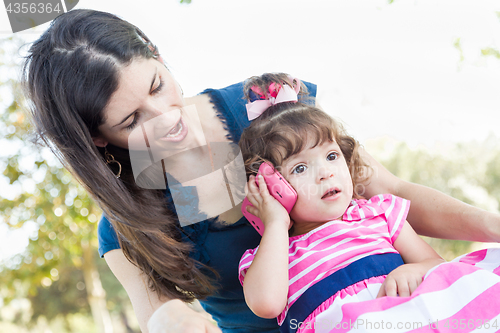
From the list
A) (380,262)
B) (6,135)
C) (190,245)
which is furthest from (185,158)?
(6,135)

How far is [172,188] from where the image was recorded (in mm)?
1558

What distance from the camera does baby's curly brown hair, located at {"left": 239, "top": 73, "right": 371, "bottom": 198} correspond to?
4.41 ft

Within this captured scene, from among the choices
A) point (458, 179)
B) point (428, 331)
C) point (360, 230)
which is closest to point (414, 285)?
point (428, 331)

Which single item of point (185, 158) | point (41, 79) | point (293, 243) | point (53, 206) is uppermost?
point (41, 79)

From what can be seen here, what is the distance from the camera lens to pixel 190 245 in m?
1.50

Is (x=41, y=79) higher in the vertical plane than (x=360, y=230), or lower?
higher

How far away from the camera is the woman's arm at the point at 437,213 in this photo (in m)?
1.21

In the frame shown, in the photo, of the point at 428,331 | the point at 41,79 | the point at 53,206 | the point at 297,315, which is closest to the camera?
the point at 428,331

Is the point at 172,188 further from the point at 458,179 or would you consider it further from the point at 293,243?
the point at 458,179

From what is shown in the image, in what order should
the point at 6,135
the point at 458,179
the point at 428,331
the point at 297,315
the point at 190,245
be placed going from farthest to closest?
the point at 458,179, the point at 6,135, the point at 190,245, the point at 297,315, the point at 428,331

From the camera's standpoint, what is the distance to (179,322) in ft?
2.65

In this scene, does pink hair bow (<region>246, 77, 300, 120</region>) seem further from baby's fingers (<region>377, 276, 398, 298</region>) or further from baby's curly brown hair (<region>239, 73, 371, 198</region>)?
baby's fingers (<region>377, 276, 398, 298</region>)

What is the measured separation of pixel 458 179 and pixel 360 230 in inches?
188

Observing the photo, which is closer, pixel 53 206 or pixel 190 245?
pixel 190 245
